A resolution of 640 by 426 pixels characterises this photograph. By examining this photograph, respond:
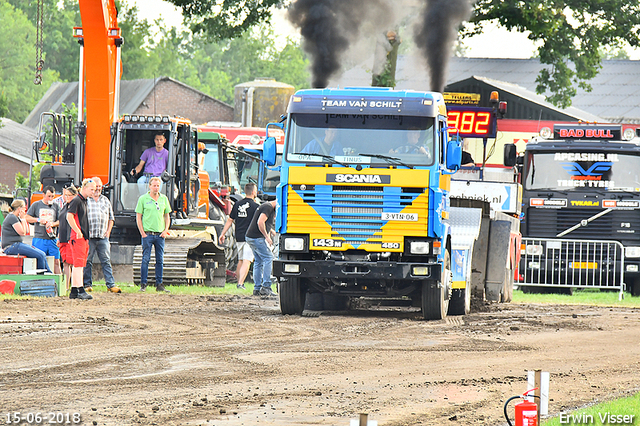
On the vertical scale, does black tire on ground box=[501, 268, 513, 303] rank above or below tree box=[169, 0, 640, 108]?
below

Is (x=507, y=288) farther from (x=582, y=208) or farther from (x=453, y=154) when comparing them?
(x=453, y=154)

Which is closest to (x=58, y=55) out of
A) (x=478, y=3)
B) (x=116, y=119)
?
(x=478, y=3)

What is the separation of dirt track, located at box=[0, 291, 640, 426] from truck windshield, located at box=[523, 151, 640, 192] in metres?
6.44

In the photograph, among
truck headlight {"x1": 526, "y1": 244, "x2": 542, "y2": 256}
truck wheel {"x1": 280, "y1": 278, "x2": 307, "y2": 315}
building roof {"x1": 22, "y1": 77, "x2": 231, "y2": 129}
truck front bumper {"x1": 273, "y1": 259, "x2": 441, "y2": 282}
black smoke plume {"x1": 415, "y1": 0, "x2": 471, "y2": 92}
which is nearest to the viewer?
truck front bumper {"x1": 273, "y1": 259, "x2": 441, "y2": 282}

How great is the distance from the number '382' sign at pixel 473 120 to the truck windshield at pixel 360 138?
31.2 feet

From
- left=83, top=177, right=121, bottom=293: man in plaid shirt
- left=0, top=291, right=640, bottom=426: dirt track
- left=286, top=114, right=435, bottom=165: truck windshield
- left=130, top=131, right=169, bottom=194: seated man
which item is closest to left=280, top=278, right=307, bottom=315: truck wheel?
left=0, top=291, right=640, bottom=426: dirt track

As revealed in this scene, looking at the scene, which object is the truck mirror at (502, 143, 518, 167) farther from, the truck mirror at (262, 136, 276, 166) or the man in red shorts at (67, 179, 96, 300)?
the man in red shorts at (67, 179, 96, 300)

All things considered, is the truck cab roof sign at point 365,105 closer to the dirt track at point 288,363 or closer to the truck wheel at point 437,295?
the truck wheel at point 437,295

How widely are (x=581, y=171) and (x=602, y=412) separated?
49.3 ft

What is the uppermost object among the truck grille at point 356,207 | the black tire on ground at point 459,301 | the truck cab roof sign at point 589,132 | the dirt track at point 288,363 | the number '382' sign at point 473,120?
the number '382' sign at point 473,120

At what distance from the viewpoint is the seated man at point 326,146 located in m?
14.2

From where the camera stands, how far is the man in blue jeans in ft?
60.7

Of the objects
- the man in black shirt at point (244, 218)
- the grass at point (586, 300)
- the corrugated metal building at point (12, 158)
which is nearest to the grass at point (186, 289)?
the man in black shirt at point (244, 218)

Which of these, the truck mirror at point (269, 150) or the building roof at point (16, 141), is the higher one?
the building roof at point (16, 141)
